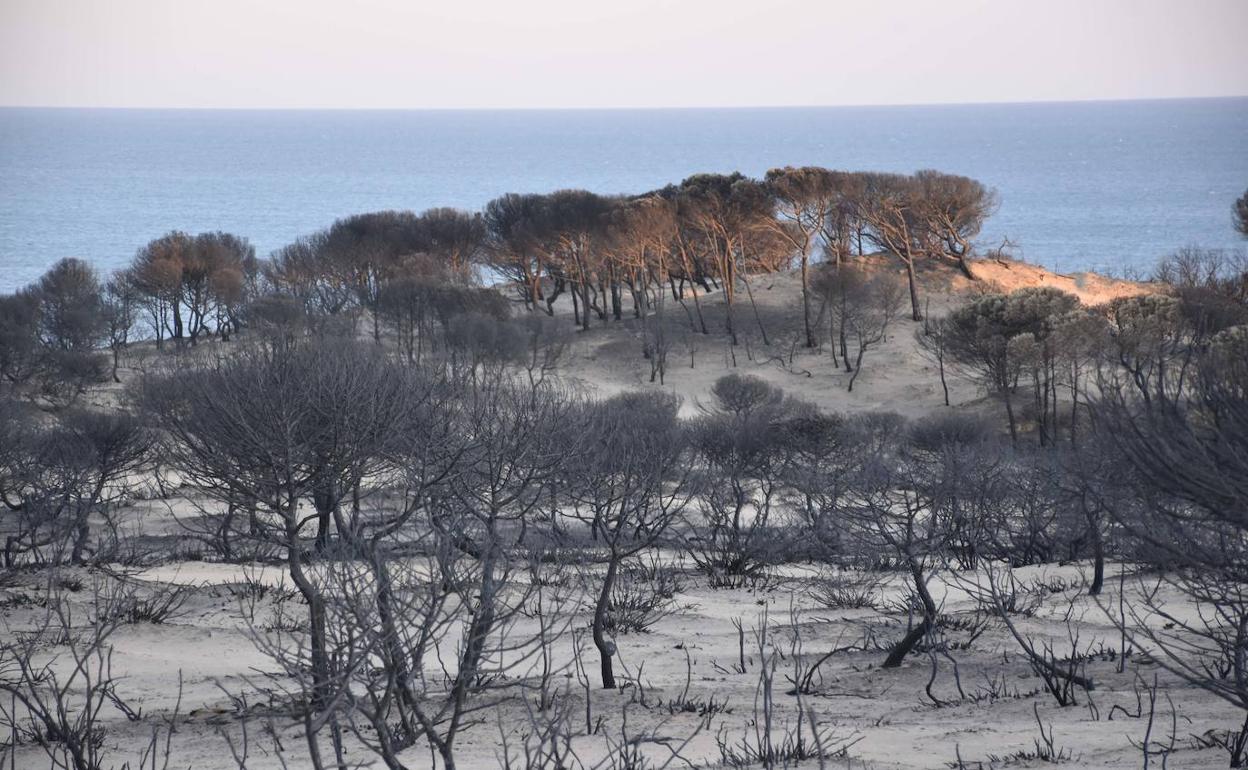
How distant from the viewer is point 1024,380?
42344 mm

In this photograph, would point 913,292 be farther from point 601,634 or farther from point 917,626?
point 601,634

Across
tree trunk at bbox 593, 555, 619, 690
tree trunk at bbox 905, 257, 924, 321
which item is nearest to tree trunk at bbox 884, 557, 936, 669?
tree trunk at bbox 593, 555, 619, 690

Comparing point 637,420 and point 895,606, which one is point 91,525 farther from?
point 895,606

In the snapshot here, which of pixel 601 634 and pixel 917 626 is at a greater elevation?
pixel 601 634

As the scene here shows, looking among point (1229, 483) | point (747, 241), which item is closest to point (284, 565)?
point (1229, 483)

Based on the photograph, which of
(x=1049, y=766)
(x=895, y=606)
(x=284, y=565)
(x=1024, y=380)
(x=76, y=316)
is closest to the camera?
(x=1049, y=766)

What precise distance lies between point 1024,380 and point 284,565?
92.4ft

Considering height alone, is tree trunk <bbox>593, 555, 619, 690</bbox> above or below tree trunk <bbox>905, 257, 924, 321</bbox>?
above

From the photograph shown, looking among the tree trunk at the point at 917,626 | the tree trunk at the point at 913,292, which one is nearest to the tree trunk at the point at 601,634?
the tree trunk at the point at 917,626

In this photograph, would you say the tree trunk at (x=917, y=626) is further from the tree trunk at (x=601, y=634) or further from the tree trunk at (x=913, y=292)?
the tree trunk at (x=913, y=292)

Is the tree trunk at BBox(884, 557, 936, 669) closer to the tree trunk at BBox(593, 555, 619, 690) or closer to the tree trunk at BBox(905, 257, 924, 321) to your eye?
the tree trunk at BBox(593, 555, 619, 690)

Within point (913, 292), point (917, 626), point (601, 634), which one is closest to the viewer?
point (601, 634)

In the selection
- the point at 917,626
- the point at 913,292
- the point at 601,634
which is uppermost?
the point at 601,634

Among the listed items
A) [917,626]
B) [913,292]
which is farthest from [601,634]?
[913,292]
